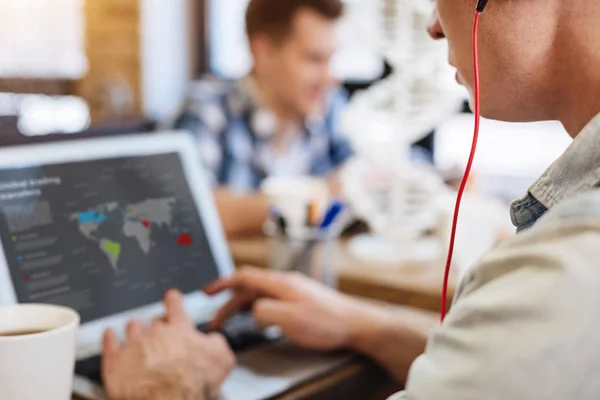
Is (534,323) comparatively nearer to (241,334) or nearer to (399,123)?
(241,334)

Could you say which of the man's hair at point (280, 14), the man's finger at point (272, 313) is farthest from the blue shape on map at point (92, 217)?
the man's hair at point (280, 14)

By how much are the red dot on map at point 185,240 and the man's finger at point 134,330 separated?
0.65 feet

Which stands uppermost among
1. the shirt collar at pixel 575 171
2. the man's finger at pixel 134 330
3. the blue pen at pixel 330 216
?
the shirt collar at pixel 575 171

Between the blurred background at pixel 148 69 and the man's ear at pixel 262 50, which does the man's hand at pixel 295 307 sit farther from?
the blurred background at pixel 148 69

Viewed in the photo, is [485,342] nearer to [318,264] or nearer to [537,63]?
[537,63]

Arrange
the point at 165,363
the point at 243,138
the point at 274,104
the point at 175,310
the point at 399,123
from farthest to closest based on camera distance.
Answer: the point at 243,138 → the point at 274,104 → the point at 399,123 → the point at 175,310 → the point at 165,363

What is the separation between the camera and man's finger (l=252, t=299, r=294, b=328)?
38.1 inches

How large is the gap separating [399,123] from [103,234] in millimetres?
688

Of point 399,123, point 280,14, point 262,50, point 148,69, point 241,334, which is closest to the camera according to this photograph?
point 241,334

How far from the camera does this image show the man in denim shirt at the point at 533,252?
1.53ft

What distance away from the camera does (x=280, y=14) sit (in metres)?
1.98

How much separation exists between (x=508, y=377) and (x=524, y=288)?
0.19ft

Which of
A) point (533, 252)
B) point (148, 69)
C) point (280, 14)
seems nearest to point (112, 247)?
point (533, 252)

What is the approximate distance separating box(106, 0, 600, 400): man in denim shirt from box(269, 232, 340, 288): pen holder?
41 centimetres
